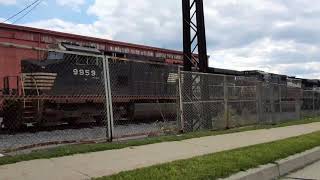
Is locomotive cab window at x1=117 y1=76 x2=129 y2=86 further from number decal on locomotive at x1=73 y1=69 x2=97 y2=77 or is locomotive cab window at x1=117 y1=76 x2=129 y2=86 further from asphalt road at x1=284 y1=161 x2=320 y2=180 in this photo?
asphalt road at x1=284 y1=161 x2=320 y2=180

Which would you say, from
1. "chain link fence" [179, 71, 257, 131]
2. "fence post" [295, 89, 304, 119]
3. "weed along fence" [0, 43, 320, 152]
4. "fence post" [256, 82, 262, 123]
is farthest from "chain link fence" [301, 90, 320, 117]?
"chain link fence" [179, 71, 257, 131]

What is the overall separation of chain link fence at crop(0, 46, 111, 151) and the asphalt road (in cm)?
632

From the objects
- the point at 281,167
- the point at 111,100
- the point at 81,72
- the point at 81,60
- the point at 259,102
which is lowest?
the point at 281,167

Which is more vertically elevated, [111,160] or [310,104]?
[310,104]

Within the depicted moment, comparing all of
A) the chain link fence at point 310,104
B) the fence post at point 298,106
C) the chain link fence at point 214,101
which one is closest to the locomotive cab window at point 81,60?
the chain link fence at point 214,101

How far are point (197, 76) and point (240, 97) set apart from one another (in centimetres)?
333

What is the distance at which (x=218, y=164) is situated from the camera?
31.3 ft

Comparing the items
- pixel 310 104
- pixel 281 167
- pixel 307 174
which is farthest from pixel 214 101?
pixel 310 104

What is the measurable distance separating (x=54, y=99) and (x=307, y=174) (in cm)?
967

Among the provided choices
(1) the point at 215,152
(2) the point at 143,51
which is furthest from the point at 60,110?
(2) the point at 143,51

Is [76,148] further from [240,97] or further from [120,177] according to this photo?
[240,97]

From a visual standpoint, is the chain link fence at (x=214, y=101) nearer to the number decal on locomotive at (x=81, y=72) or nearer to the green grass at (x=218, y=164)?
the green grass at (x=218, y=164)

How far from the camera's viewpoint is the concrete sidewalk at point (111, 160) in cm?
827

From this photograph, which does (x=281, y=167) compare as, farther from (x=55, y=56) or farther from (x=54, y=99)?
(x=55, y=56)
